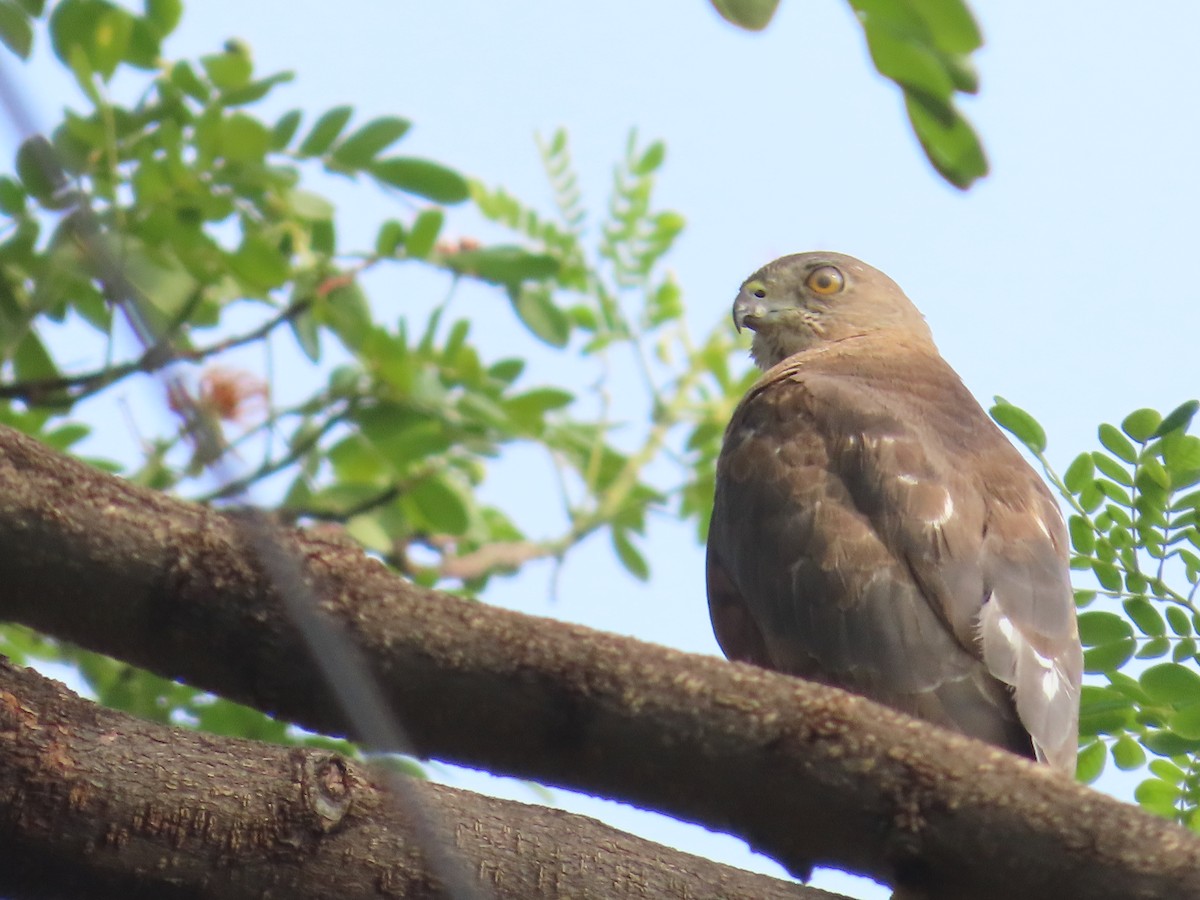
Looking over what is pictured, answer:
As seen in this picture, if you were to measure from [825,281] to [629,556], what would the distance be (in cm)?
149

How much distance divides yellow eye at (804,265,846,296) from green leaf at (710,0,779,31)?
16.2 ft

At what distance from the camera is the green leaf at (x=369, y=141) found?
506cm

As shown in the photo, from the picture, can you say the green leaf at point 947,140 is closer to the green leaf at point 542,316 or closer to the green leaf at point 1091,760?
the green leaf at point 1091,760

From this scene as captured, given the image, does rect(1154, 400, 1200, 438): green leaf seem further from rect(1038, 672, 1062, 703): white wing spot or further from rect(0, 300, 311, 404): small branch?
rect(0, 300, 311, 404): small branch

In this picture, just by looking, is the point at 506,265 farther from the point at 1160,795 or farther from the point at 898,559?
the point at 1160,795

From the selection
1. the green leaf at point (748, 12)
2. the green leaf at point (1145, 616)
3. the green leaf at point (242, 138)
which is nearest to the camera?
the green leaf at point (748, 12)

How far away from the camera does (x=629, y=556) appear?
6.51m

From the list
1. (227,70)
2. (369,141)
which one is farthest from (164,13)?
(369,141)

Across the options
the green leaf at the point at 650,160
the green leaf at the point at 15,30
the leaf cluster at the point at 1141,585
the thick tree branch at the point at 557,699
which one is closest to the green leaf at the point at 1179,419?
the leaf cluster at the point at 1141,585

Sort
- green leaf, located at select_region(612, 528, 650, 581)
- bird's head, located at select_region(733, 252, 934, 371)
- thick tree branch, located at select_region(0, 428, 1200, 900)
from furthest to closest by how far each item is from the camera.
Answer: bird's head, located at select_region(733, 252, 934, 371), green leaf, located at select_region(612, 528, 650, 581), thick tree branch, located at select_region(0, 428, 1200, 900)

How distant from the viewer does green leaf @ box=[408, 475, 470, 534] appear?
17.5ft

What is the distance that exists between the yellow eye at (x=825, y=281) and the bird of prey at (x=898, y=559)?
1403mm

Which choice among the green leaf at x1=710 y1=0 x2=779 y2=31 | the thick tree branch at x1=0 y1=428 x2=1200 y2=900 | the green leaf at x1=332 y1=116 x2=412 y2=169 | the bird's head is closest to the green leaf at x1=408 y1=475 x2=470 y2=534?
the green leaf at x1=332 y1=116 x2=412 y2=169

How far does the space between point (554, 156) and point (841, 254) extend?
4.92ft
